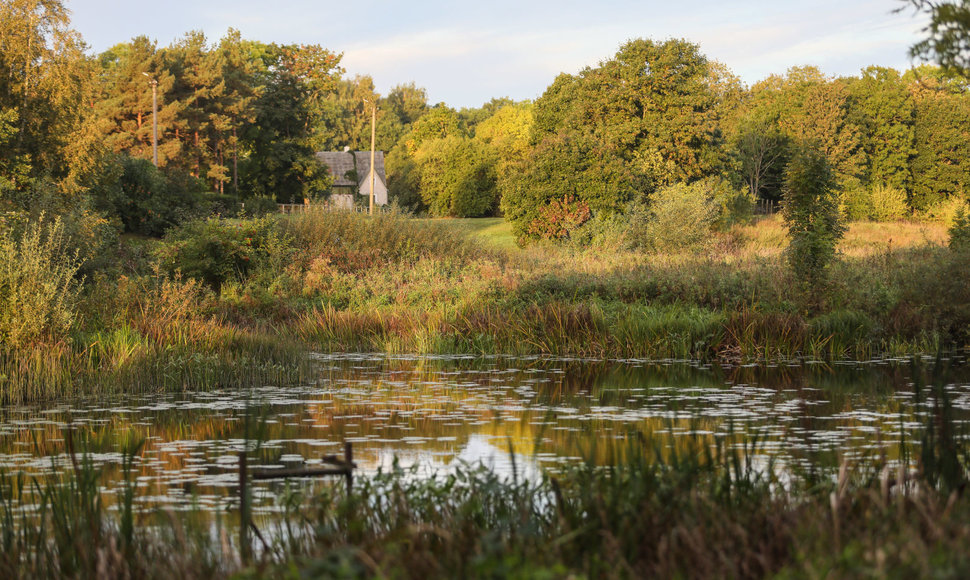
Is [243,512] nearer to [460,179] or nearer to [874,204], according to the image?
[874,204]

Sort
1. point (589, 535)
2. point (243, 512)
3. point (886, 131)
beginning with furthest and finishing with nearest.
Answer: point (886, 131), point (243, 512), point (589, 535)

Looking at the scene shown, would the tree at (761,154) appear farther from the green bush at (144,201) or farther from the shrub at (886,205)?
the green bush at (144,201)

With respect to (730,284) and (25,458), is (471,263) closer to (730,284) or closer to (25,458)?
(730,284)

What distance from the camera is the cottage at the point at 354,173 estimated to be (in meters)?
74.1

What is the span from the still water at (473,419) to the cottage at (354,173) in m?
58.0

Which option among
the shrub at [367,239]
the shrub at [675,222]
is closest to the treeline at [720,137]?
the shrub at [675,222]

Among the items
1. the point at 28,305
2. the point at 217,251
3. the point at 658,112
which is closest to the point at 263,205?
the point at 658,112

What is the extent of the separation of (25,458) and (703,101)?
37132 mm

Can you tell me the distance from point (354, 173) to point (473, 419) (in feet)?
218

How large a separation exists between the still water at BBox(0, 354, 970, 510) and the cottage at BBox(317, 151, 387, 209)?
5796 centimetres

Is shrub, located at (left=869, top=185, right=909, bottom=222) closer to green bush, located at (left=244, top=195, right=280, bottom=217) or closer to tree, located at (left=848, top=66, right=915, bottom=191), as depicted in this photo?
tree, located at (left=848, top=66, right=915, bottom=191)

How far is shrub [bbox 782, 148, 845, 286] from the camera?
55.8 feet

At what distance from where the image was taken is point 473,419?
33.1ft

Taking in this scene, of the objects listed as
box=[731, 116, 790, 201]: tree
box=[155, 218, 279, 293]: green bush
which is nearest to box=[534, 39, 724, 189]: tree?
box=[731, 116, 790, 201]: tree
